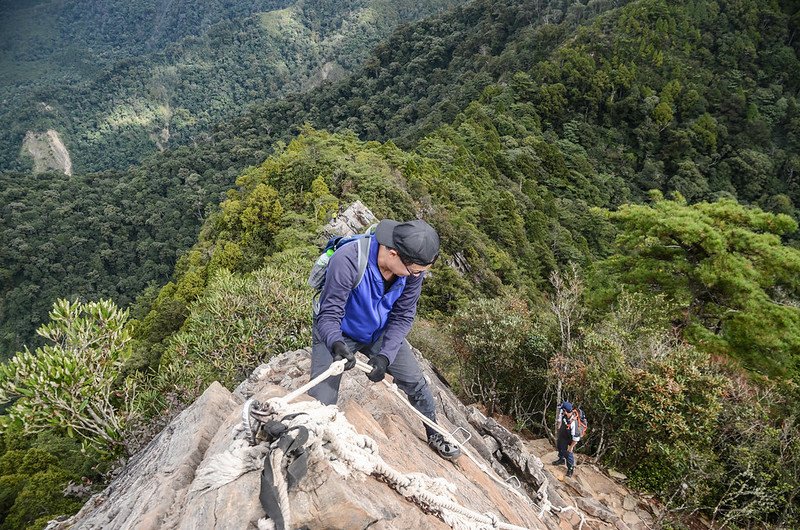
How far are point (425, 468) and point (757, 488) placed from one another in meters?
5.79

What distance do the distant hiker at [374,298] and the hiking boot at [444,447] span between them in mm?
876

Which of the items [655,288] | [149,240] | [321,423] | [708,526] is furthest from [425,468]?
[149,240]

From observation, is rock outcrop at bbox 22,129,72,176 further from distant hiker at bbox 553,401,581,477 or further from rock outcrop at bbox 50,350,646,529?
distant hiker at bbox 553,401,581,477

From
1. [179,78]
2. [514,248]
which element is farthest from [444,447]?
[179,78]

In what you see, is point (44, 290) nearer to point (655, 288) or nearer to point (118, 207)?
point (118, 207)

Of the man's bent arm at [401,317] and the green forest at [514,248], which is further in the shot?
the green forest at [514,248]

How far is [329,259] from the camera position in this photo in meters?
3.72

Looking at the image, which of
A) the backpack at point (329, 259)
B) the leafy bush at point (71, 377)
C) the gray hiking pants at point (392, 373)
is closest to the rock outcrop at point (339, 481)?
the gray hiking pants at point (392, 373)

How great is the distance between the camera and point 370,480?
3.03 meters

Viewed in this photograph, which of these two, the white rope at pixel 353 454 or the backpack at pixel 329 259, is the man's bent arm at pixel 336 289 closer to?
the backpack at pixel 329 259

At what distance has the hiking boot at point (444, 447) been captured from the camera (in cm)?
452

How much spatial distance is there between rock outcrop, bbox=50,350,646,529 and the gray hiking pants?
226 millimetres

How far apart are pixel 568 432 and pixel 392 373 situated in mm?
4608

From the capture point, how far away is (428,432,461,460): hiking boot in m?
4.52
